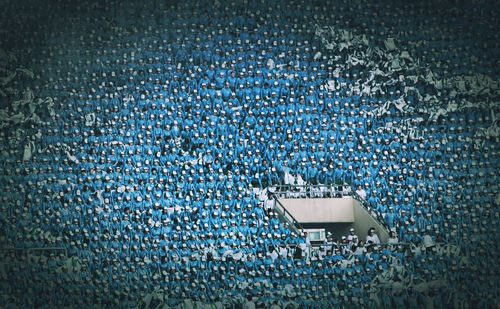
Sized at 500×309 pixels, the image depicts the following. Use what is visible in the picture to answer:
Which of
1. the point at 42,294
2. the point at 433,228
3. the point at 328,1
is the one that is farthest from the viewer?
the point at 328,1

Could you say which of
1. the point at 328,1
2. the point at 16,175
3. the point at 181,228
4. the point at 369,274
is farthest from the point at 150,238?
the point at 328,1

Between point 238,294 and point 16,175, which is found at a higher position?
point 16,175

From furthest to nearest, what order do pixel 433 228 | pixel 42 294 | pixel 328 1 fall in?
pixel 328 1, pixel 433 228, pixel 42 294

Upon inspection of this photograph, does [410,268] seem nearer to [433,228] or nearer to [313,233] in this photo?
[433,228]

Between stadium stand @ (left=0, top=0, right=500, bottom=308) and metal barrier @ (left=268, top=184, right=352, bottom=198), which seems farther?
metal barrier @ (left=268, top=184, right=352, bottom=198)

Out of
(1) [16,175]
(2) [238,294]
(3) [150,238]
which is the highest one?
(1) [16,175]

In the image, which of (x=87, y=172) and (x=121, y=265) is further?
(x=87, y=172)

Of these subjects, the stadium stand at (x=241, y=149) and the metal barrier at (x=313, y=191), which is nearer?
the stadium stand at (x=241, y=149)

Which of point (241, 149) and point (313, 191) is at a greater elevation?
point (241, 149)
